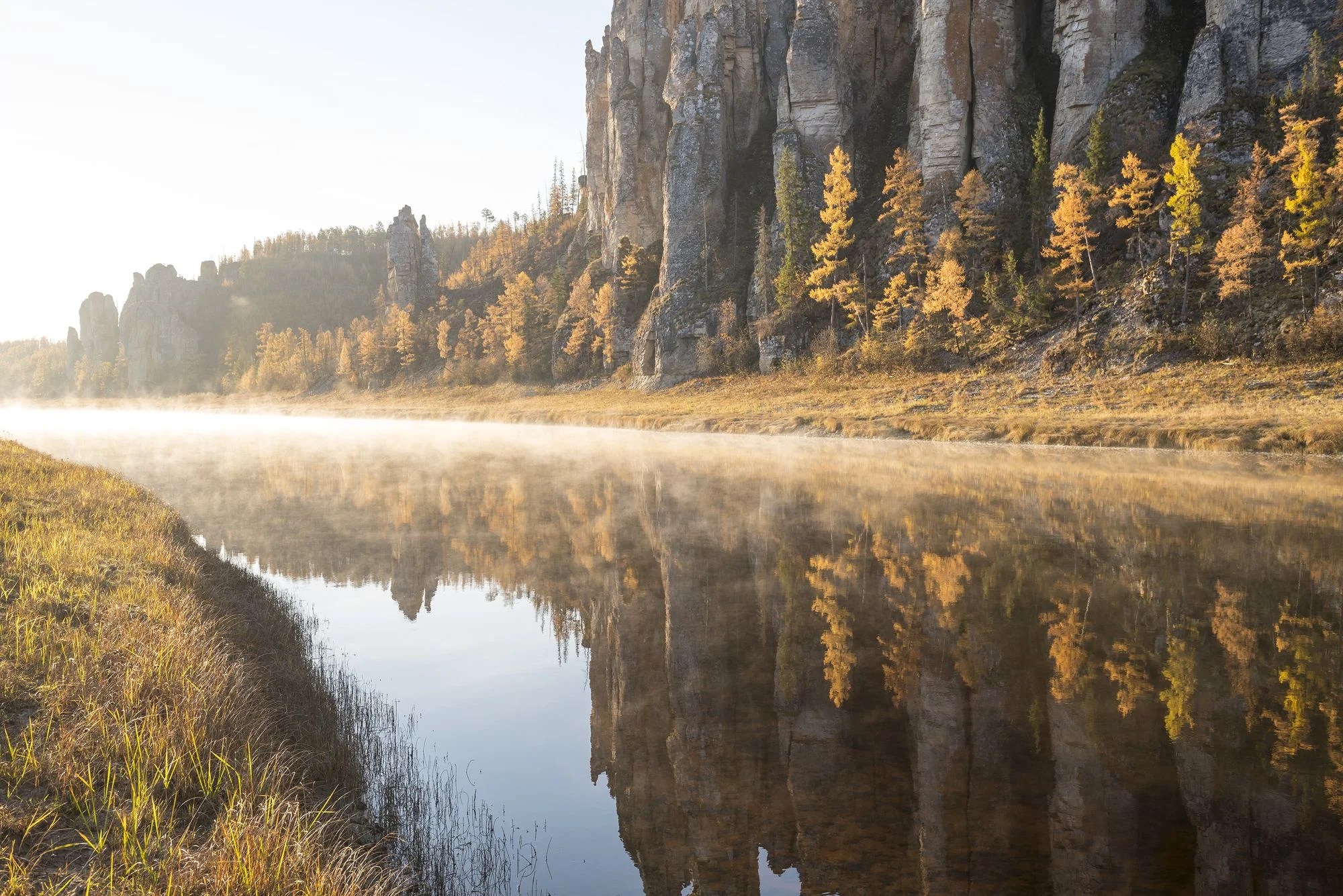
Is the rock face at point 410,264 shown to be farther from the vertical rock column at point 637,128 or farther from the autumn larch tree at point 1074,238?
the autumn larch tree at point 1074,238

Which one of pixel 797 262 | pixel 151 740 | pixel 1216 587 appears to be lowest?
pixel 1216 587

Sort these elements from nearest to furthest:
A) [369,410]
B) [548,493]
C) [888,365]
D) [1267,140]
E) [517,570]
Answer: [517,570]
[548,493]
[1267,140]
[888,365]
[369,410]

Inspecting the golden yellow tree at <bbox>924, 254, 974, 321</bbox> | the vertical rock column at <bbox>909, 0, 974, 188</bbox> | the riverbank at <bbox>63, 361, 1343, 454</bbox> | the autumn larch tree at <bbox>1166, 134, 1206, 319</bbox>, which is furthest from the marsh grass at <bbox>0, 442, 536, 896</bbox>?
the vertical rock column at <bbox>909, 0, 974, 188</bbox>

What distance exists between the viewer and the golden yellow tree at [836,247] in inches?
2312

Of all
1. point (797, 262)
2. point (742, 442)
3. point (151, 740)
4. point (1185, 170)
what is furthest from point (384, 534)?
point (797, 262)

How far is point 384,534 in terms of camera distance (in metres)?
17.5

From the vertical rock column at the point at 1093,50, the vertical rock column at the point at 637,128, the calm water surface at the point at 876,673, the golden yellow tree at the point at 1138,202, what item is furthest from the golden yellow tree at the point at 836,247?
the calm water surface at the point at 876,673

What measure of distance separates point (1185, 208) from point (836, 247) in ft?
80.1

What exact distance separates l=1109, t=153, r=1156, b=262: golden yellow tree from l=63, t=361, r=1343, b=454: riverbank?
12364mm

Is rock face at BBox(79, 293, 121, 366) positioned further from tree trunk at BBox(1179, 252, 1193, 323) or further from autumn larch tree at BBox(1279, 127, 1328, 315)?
autumn larch tree at BBox(1279, 127, 1328, 315)

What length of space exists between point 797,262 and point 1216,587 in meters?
55.7

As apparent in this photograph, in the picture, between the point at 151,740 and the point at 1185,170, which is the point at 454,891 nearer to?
the point at 151,740

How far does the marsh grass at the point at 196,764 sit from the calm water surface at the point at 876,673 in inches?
25.8

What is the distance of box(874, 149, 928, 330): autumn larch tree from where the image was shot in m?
55.9
